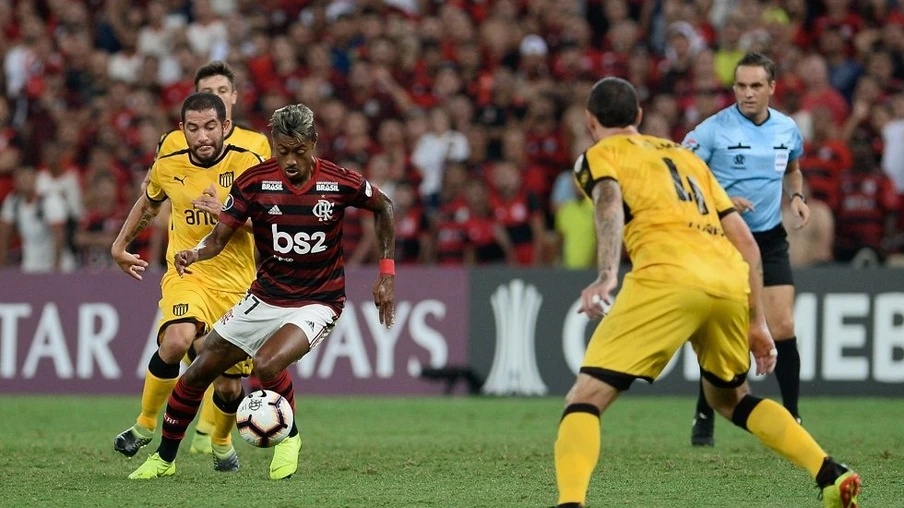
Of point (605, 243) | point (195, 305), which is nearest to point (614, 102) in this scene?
point (605, 243)

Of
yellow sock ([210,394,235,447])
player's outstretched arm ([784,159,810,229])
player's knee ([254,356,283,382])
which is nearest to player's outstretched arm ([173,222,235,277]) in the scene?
player's knee ([254,356,283,382])

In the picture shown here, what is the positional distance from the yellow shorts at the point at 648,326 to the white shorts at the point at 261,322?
2182 millimetres

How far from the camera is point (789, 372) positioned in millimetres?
10141

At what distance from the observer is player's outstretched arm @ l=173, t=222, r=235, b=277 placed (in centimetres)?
842

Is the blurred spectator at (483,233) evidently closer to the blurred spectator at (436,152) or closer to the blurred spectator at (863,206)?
the blurred spectator at (436,152)

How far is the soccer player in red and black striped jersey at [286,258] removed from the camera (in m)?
8.20

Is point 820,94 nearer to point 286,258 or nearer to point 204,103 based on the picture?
point 204,103

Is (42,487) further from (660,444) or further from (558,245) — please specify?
(558,245)

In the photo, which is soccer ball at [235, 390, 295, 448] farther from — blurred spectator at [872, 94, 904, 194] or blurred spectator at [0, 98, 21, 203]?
blurred spectator at [0, 98, 21, 203]

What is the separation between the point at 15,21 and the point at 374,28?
6504 millimetres

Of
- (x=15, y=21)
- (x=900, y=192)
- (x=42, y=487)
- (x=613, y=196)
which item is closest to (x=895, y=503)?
(x=613, y=196)

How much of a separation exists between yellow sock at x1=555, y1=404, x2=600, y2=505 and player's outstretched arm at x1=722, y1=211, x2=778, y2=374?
95cm

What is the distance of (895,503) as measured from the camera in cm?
729

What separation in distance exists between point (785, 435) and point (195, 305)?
398 cm
